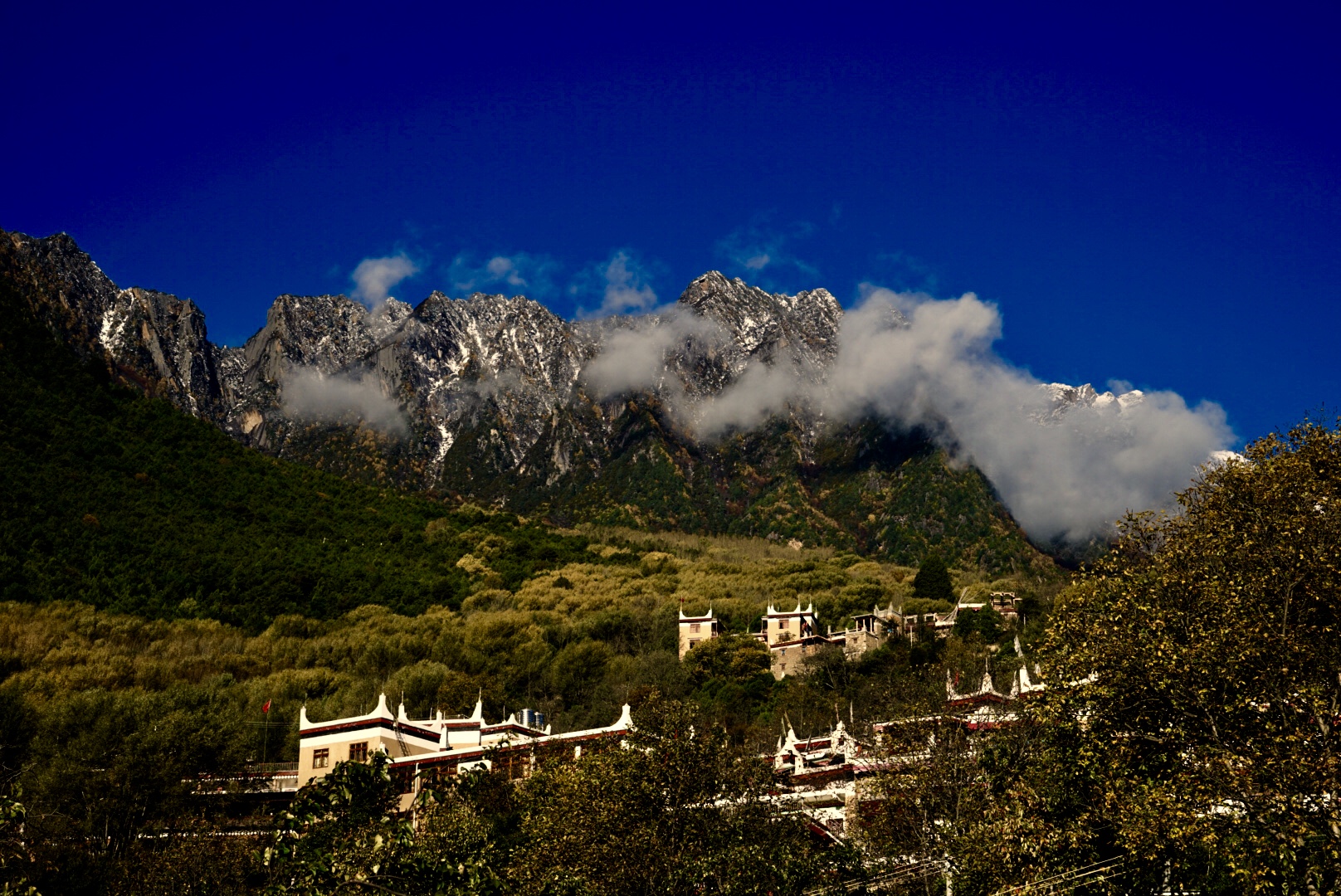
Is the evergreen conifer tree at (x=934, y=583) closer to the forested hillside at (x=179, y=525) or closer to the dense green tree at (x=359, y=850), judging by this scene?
the forested hillside at (x=179, y=525)

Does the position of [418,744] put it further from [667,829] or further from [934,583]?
[934,583]

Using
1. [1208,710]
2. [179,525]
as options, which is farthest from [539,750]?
[179,525]

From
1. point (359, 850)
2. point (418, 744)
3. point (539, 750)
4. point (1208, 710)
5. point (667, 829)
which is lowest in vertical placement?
point (667, 829)

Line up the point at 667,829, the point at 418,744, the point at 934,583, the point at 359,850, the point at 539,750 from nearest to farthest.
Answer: the point at 359,850 → the point at 667,829 → the point at 539,750 → the point at 418,744 → the point at 934,583

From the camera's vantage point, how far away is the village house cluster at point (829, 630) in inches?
3031

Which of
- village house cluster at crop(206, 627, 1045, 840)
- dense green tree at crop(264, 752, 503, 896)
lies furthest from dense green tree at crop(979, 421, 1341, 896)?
dense green tree at crop(264, 752, 503, 896)

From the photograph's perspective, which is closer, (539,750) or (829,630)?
(539,750)

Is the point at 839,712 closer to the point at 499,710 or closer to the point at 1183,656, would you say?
the point at 499,710

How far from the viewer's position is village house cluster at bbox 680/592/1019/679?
77000mm

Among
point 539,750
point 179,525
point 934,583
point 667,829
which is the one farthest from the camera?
point 934,583

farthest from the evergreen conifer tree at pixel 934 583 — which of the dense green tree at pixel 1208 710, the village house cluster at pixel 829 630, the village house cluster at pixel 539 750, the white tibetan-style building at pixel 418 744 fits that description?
the dense green tree at pixel 1208 710

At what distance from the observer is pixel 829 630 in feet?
284

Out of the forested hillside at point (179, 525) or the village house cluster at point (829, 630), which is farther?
the forested hillside at point (179, 525)

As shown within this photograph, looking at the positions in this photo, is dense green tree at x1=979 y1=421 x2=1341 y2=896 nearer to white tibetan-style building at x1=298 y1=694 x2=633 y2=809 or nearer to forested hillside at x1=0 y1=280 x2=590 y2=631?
white tibetan-style building at x1=298 y1=694 x2=633 y2=809
